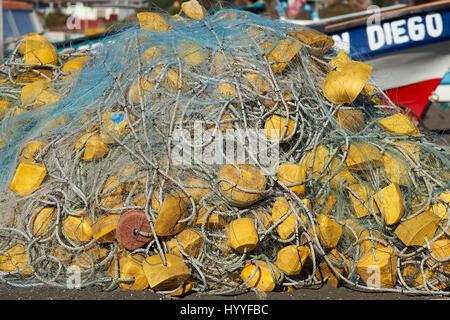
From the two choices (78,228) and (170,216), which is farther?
(78,228)

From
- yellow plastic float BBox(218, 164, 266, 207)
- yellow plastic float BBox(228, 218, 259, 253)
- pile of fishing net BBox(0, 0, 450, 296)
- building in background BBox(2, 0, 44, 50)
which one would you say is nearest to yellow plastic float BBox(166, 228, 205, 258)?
pile of fishing net BBox(0, 0, 450, 296)

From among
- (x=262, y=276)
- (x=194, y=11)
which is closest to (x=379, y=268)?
(x=262, y=276)

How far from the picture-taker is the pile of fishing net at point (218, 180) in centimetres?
375

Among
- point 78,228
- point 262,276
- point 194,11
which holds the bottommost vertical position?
point 262,276

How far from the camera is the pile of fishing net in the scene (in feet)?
12.3

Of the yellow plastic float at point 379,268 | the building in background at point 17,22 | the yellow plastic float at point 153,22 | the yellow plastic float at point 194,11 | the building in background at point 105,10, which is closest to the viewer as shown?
the yellow plastic float at point 379,268

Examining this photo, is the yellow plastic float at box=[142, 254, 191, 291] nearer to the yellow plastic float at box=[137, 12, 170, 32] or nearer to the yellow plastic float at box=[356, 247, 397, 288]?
the yellow plastic float at box=[356, 247, 397, 288]

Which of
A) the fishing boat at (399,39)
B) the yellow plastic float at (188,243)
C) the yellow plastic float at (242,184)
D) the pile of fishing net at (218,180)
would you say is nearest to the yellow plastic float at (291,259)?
the pile of fishing net at (218,180)

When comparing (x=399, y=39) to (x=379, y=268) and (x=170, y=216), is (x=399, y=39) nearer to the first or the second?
(x=379, y=268)

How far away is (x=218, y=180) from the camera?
3770mm

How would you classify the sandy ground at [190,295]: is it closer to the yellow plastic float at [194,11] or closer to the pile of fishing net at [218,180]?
the pile of fishing net at [218,180]

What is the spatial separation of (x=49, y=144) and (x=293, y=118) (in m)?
1.96

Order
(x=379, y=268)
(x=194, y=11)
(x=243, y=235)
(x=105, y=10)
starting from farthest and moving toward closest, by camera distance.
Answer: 1. (x=105, y=10)
2. (x=194, y=11)
3. (x=379, y=268)
4. (x=243, y=235)

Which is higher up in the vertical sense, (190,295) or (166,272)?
(166,272)
